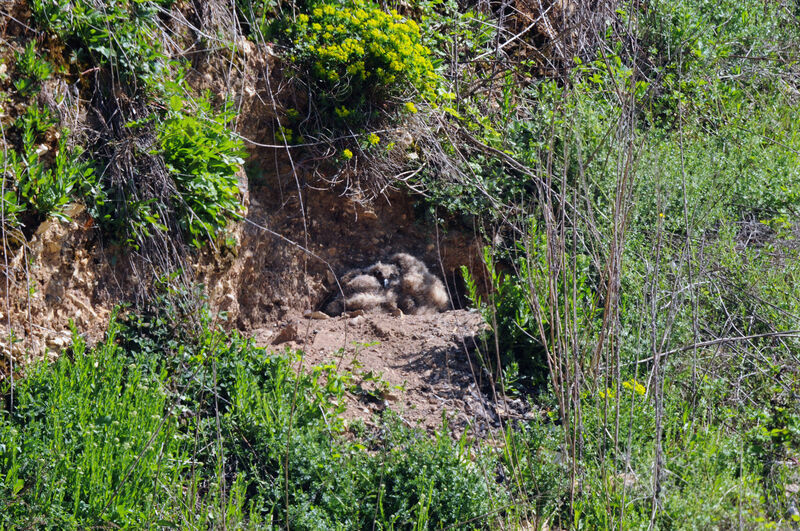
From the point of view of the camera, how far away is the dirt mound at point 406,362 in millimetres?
4145

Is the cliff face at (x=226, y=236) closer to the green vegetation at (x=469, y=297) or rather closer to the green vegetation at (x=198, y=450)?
the green vegetation at (x=469, y=297)

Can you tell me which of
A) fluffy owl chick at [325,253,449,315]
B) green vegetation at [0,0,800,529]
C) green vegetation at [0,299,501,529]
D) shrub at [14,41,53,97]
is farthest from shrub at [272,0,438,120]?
green vegetation at [0,299,501,529]

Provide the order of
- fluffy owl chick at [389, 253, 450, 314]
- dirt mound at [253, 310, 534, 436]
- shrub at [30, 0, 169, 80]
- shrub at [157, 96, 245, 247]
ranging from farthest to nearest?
1. fluffy owl chick at [389, 253, 450, 314]
2. dirt mound at [253, 310, 534, 436]
3. shrub at [157, 96, 245, 247]
4. shrub at [30, 0, 169, 80]

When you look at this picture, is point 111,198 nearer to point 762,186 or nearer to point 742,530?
point 742,530

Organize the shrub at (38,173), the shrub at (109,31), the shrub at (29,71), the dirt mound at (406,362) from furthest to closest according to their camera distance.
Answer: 1. the dirt mound at (406,362)
2. the shrub at (109,31)
3. the shrub at (29,71)
4. the shrub at (38,173)

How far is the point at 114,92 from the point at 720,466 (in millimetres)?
3477

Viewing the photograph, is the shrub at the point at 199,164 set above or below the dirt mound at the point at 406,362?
above

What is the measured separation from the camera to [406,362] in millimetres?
4516

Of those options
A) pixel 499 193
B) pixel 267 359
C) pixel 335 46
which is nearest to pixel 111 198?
pixel 267 359

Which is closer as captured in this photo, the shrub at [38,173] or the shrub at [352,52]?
the shrub at [38,173]

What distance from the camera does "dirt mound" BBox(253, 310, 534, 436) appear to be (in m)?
4.14

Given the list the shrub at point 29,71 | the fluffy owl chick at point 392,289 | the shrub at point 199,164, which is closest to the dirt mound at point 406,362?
the fluffy owl chick at point 392,289

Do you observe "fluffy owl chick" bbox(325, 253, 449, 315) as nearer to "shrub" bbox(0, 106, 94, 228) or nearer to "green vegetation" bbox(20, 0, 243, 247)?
"green vegetation" bbox(20, 0, 243, 247)

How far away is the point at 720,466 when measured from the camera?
3305 millimetres
